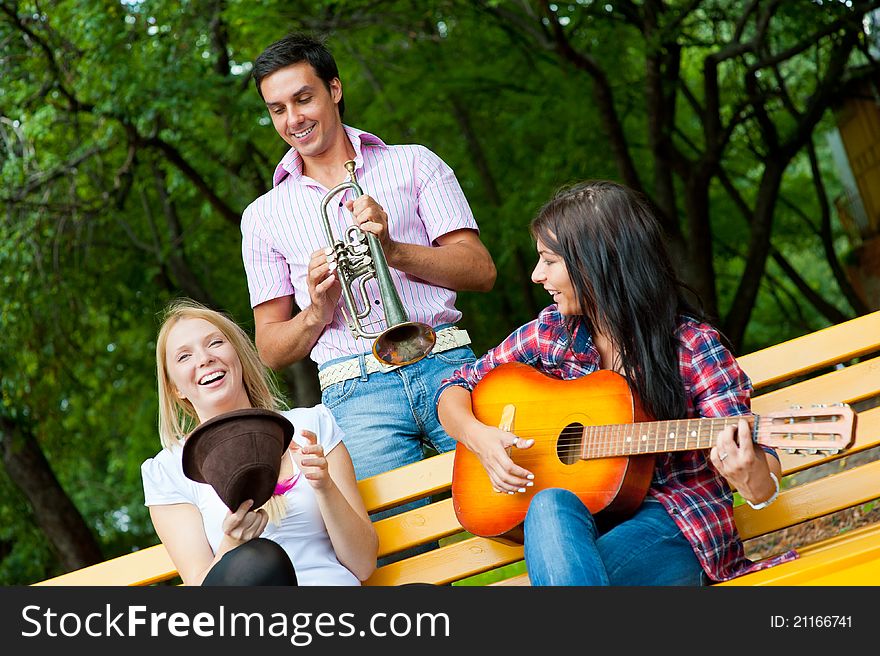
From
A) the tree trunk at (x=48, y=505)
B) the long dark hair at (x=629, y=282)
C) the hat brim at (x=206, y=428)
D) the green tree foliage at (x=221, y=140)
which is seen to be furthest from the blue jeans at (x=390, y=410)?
the tree trunk at (x=48, y=505)

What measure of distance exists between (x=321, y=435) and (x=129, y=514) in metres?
14.2

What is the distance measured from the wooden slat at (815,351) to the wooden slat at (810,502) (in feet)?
1.34

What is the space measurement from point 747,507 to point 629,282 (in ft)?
3.20

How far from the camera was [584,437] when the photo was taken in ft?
10.2

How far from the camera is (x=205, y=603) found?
8.86 feet

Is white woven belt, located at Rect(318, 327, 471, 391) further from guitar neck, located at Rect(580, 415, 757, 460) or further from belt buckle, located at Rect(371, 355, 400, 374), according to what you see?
guitar neck, located at Rect(580, 415, 757, 460)

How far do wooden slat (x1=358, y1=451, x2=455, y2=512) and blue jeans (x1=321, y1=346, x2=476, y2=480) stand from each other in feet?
0.23

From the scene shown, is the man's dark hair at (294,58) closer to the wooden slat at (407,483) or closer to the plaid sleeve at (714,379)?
the wooden slat at (407,483)

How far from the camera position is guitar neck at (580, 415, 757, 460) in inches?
109

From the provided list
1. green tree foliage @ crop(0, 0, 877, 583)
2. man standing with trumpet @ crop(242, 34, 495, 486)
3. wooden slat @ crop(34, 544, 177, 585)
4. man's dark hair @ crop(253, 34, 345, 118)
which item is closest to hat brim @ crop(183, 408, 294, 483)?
man standing with trumpet @ crop(242, 34, 495, 486)

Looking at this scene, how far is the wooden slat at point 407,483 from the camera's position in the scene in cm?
369

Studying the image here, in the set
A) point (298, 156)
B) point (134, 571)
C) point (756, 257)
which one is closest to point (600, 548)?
point (134, 571)

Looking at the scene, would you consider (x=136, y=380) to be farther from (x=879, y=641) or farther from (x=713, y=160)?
(x=879, y=641)

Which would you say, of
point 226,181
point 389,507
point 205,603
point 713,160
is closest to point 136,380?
point 226,181
